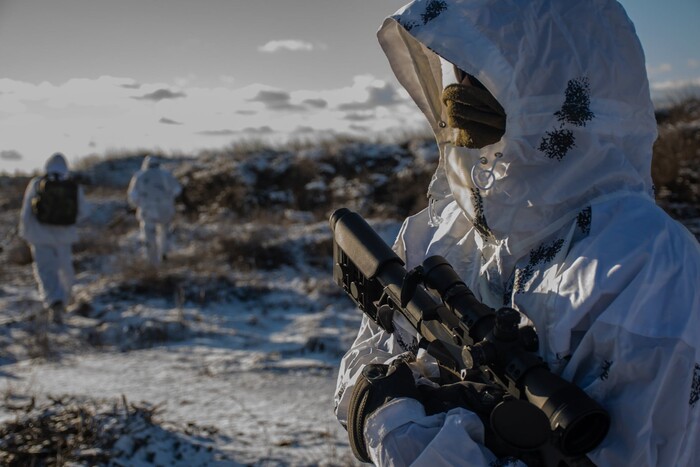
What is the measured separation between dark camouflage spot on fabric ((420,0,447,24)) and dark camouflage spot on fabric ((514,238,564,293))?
673mm

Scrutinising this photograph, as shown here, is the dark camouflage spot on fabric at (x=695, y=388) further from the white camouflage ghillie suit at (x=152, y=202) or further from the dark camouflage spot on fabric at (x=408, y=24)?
the white camouflage ghillie suit at (x=152, y=202)

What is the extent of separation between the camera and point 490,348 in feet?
4.12

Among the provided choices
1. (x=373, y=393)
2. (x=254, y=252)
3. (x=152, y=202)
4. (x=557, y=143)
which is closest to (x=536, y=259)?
(x=557, y=143)

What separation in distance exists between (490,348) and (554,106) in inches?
23.7

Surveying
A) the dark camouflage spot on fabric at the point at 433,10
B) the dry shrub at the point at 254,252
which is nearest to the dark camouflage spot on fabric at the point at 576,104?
the dark camouflage spot on fabric at the point at 433,10

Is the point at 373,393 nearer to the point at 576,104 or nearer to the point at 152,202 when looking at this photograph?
the point at 576,104

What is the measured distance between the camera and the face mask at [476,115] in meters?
1.52

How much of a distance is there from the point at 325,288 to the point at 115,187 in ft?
45.6

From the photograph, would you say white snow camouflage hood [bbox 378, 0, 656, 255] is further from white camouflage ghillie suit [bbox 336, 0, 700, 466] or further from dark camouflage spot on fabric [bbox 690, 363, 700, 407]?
dark camouflage spot on fabric [bbox 690, 363, 700, 407]

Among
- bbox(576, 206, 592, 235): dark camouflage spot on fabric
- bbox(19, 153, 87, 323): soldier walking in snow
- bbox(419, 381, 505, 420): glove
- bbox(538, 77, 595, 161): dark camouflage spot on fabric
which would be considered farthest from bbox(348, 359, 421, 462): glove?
bbox(19, 153, 87, 323): soldier walking in snow

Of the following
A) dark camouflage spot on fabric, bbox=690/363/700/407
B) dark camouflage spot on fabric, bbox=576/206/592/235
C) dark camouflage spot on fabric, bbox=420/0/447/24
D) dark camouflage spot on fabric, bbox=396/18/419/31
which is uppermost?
dark camouflage spot on fabric, bbox=420/0/447/24

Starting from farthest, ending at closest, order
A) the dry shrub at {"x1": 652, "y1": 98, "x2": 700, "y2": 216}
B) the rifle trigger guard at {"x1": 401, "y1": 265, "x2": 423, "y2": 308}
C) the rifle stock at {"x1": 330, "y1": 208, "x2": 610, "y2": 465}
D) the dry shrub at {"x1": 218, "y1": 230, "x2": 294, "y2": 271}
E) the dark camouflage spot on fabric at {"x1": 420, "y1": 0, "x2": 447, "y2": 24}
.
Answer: the dry shrub at {"x1": 218, "y1": 230, "x2": 294, "y2": 271} → the dry shrub at {"x1": 652, "y1": 98, "x2": 700, "y2": 216} → the dark camouflage spot on fabric at {"x1": 420, "y1": 0, "x2": 447, "y2": 24} → the rifle trigger guard at {"x1": 401, "y1": 265, "x2": 423, "y2": 308} → the rifle stock at {"x1": 330, "y1": 208, "x2": 610, "y2": 465}

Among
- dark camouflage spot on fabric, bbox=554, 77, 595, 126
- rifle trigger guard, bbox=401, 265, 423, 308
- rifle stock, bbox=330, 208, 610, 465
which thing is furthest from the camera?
rifle trigger guard, bbox=401, 265, 423, 308

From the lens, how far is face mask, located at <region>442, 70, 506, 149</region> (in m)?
1.52
